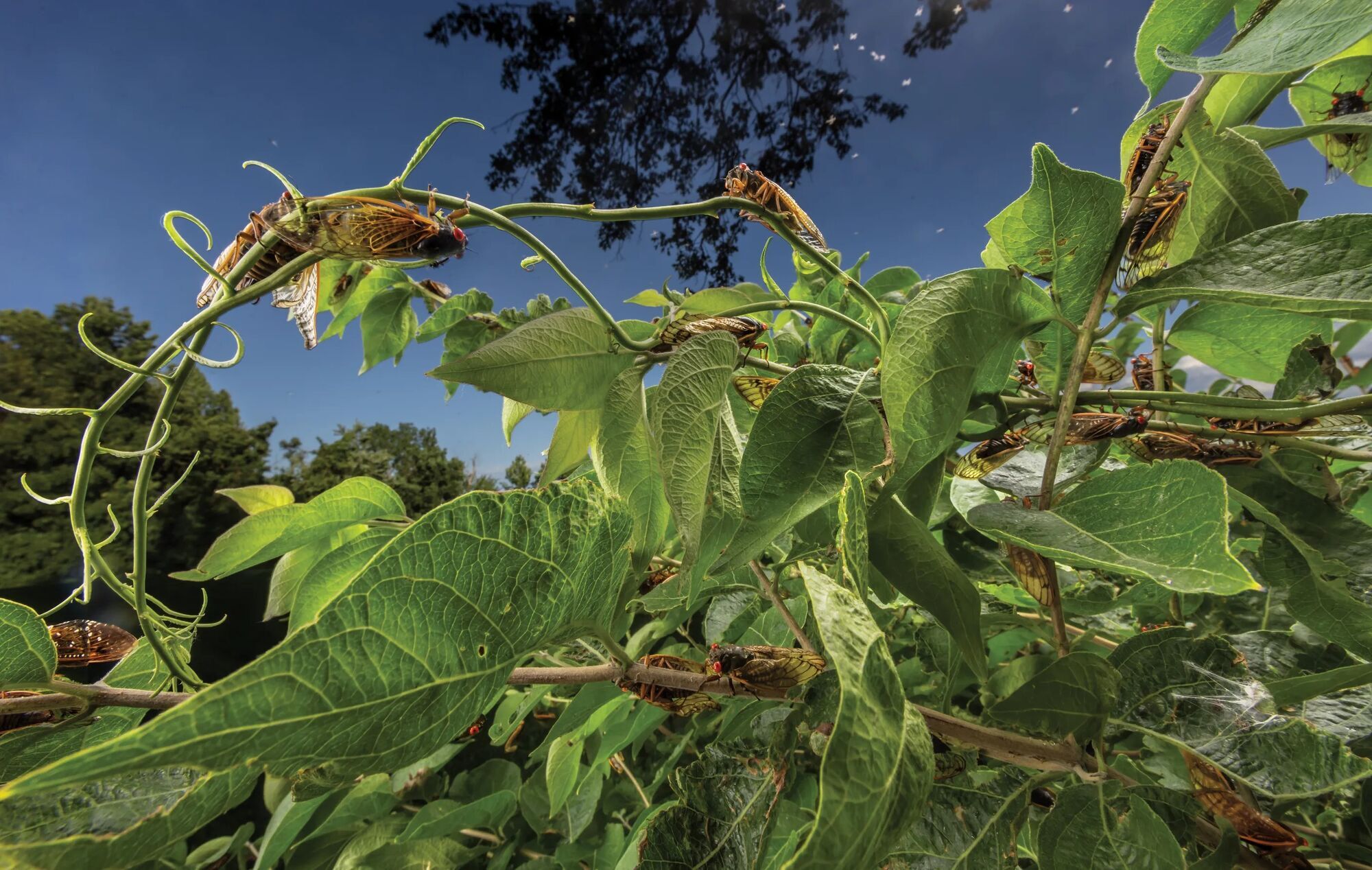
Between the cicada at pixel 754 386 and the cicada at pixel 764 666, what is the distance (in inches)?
4.9

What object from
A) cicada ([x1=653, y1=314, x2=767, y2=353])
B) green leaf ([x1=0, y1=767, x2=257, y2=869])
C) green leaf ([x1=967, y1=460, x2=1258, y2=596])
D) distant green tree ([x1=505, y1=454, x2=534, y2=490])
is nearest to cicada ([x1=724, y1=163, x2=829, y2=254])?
cicada ([x1=653, y1=314, x2=767, y2=353])

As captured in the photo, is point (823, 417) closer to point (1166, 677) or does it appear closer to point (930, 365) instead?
point (930, 365)

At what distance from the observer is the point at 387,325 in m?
0.50

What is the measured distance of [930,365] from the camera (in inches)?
7.9

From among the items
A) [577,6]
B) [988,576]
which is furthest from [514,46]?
[988,576]

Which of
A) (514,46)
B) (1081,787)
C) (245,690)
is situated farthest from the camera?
(514,46)

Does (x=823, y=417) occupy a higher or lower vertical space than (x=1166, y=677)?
higher

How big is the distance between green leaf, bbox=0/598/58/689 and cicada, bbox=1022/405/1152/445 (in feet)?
1.30

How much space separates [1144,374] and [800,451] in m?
0.30

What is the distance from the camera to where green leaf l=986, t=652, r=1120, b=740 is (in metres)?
0.22

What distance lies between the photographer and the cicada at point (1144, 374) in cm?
37

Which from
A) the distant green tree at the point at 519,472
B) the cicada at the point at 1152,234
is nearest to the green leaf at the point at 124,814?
the cicada at the point at 1152,234

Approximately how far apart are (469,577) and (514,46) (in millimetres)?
5072

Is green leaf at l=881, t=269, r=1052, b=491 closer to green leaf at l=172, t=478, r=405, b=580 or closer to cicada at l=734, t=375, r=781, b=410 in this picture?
cicada at l=734, t=375, r=781, b=410
